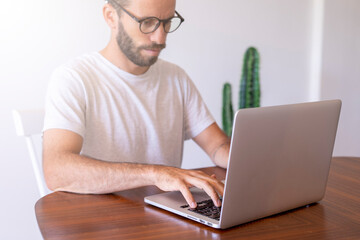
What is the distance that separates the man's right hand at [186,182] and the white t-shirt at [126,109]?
402 millimetres

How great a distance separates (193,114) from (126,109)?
0.28 metres

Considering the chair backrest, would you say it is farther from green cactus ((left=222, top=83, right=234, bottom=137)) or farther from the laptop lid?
green cactus ((left=222, top=83, right=234, bottom=137))

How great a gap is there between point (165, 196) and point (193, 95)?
30.7 inches

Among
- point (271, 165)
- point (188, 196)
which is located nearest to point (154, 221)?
point (188, 196)

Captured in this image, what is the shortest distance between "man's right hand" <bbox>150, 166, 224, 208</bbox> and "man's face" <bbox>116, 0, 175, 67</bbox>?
548 mm

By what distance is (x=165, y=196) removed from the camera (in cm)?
121

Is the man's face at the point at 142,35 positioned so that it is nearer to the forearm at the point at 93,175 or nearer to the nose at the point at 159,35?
the nose at the point at 159,35

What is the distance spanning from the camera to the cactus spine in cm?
312

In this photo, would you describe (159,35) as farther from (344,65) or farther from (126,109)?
(344,65)

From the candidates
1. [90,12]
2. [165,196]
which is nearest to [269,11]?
[90,12]

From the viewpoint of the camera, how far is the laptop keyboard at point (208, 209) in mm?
1055

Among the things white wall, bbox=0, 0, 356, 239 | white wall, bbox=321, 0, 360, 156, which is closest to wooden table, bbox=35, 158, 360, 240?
white wall, bbox=0, 0, 356, 239

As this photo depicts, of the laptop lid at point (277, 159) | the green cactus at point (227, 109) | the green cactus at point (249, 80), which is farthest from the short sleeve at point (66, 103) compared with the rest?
the green cactus at point (249, 80)

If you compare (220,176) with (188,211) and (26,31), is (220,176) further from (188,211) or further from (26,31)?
(26,31)
